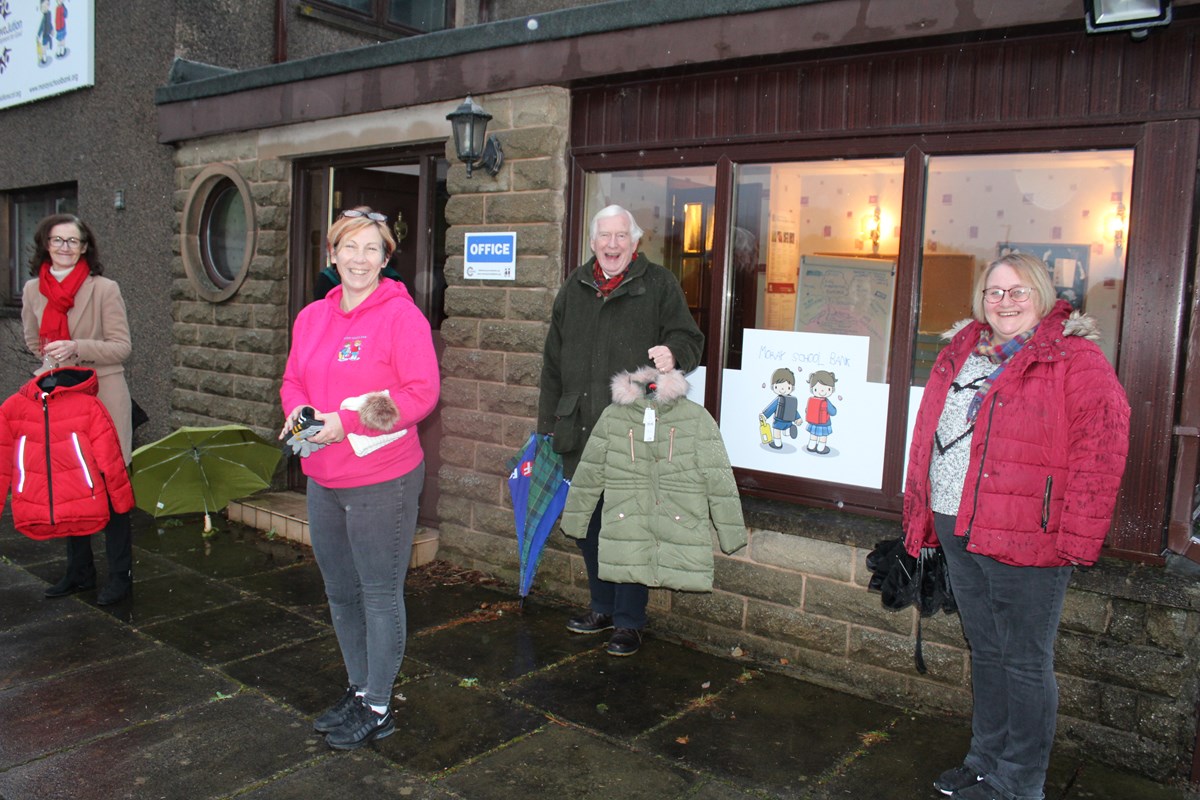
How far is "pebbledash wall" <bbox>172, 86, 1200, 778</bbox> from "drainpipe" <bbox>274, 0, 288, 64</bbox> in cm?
125

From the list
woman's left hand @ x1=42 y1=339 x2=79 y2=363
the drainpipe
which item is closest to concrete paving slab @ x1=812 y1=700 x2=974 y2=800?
woman's left hand @ x1=42 y1=339 x2=79 y2=363

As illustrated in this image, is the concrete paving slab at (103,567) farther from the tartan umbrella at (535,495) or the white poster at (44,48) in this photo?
the white poster at (44,48)

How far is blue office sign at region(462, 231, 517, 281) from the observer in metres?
5.77

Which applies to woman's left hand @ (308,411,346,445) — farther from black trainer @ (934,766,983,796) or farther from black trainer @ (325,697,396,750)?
black trainer @ (934,766,983,796)

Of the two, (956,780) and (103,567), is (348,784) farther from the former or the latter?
(103,567)

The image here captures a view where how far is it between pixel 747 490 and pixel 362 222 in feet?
8.04

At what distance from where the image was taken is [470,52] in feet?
19.1

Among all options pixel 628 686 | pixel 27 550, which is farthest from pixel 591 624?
pixel 27 550

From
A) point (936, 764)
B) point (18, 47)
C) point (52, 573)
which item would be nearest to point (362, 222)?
point (936, 764)

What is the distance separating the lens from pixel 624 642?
4809 mm

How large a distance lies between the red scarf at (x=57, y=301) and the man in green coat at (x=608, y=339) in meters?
2.66

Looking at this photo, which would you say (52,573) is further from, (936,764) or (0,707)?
(936,764)

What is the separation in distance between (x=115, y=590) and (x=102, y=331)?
1437mm

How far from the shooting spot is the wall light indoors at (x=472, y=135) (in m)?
5.50
